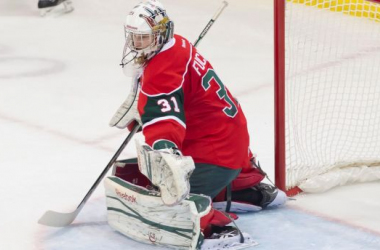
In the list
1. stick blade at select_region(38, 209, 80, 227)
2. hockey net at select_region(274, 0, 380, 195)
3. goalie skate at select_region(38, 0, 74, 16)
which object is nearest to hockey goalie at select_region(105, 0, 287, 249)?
stick blade at select_region(38, 209, 80, 227)

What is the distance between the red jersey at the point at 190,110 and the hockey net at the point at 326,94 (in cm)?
28

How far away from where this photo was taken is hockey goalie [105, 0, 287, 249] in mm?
2398

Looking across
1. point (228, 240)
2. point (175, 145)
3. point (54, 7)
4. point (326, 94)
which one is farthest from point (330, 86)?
point (54, 7)

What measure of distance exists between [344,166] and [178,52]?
2.93 feet

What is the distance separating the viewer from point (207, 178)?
2621mm

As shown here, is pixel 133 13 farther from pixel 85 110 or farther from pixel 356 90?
pixel 85 110

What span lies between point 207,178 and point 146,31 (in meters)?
0.48

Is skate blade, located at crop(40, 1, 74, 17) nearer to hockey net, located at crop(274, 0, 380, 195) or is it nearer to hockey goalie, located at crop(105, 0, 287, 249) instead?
hockey net, located at crop(274, 0, 380, 195)

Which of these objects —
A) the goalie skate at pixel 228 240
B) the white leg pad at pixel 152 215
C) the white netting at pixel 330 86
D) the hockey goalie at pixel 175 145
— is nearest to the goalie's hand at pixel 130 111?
the hockey goalie at pixel 175 145

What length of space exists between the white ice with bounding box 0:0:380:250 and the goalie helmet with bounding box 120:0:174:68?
568mm

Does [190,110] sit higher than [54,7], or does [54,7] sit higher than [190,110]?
[190,110]

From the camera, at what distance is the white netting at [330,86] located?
3090 mm

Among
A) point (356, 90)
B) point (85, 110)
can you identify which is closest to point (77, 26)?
point (85, 110)

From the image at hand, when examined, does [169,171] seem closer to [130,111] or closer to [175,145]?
[175,145]
